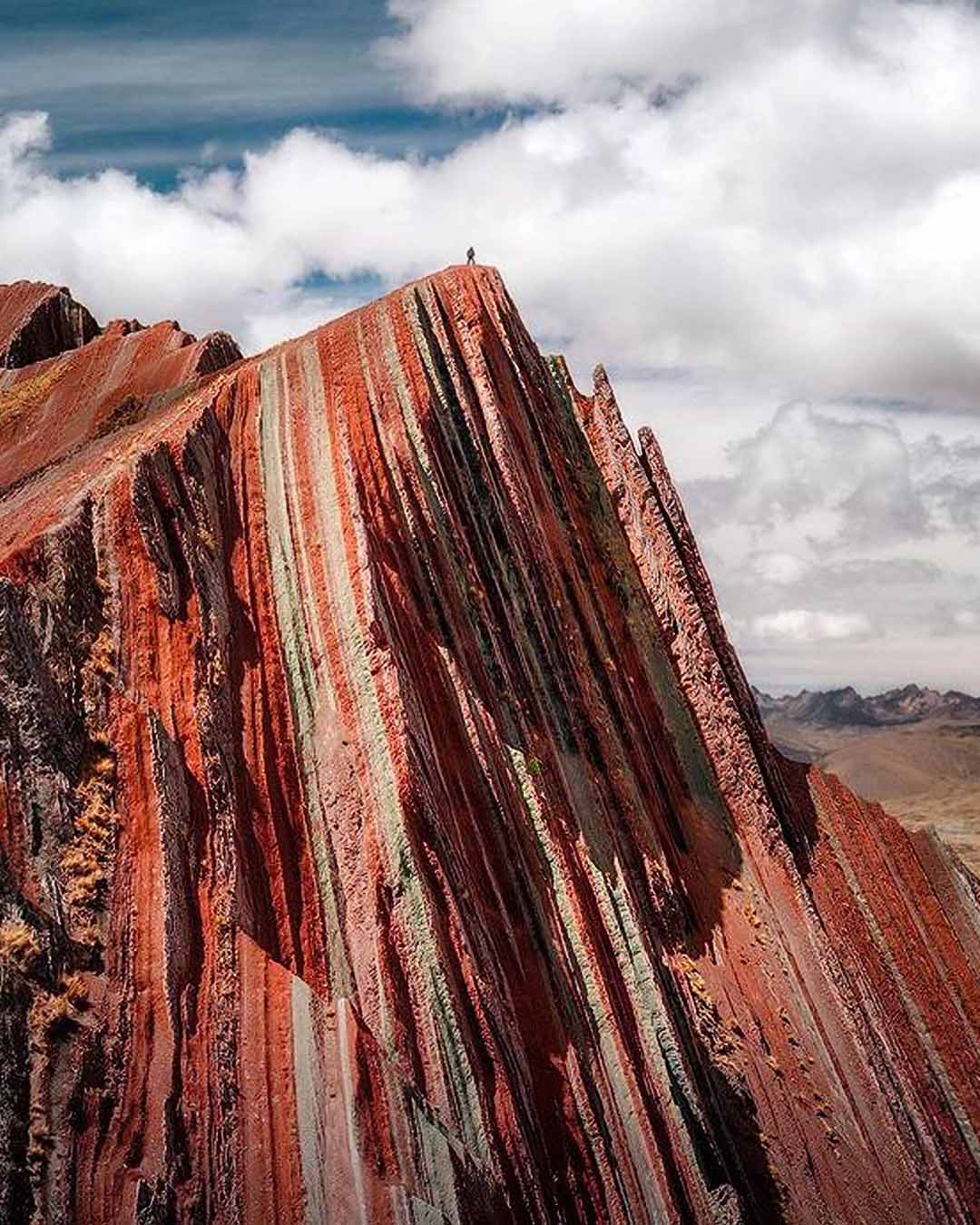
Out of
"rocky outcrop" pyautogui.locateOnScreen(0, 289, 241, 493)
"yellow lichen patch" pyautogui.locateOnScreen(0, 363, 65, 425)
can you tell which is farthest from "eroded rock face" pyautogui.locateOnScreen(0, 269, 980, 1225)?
"yellow lichen patch" pyautogui.locateOnScreen(0, 363, 65, 425)

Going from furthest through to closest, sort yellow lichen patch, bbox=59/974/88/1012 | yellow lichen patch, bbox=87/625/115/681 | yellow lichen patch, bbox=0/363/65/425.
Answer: yellow lichen patch, bbox=0/363/65/425, yellow lichen patch, bbox=87/625/115/681, yellow lichen patch, bbox=59/974/88/1012

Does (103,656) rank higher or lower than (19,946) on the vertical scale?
higher

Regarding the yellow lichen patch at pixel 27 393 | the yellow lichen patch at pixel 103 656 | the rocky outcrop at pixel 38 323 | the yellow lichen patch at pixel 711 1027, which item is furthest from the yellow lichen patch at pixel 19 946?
the rocky outcrop at pixel 38 323

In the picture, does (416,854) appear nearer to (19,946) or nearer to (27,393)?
(19,946)

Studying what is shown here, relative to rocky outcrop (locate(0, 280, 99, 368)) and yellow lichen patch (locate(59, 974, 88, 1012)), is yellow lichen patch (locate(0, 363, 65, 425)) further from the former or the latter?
yellow lichen patch (locate(59, 974, 88, 1012))

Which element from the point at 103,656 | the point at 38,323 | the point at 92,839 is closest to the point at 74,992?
the point at 92,839

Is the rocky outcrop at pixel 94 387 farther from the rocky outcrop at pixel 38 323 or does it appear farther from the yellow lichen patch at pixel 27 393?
the rocky outcrop at pixel 38 323

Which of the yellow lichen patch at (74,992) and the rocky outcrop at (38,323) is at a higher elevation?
the rocky outcrop at (38,323)
